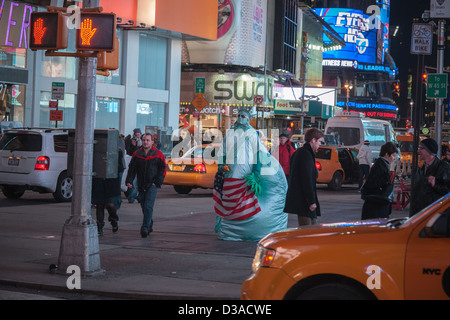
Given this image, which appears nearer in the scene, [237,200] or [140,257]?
[140,257]

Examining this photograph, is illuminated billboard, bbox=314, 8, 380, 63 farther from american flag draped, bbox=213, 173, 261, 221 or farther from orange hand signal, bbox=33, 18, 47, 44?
orange hand signal, bbox=33, 18, 47, 44

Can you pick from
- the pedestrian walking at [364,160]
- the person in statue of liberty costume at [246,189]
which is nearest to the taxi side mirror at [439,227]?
the person in statue of liberty costume at [246,189]

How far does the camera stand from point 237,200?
1238 centimetres

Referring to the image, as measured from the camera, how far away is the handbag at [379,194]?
9.83 metres

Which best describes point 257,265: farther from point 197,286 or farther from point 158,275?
point 158,275

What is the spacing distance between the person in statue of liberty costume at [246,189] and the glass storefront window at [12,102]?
67.3 feet

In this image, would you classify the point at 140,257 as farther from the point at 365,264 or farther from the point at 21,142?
the point at 21,142

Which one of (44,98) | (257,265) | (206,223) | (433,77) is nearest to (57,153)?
(206,223)

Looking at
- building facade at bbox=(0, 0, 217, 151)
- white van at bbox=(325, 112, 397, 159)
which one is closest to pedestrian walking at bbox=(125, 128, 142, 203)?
building facade at bbox=(0, 0, 217, 151)

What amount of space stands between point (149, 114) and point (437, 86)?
22.0 metres

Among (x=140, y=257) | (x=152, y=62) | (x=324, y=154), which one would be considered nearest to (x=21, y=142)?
(x=140, y=257)

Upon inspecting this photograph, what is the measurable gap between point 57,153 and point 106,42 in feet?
33.0

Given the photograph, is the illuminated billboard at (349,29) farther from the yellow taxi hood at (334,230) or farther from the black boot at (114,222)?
the yellow taxi hood at (334,230)

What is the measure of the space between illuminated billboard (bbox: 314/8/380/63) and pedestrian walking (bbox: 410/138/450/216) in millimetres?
109834
